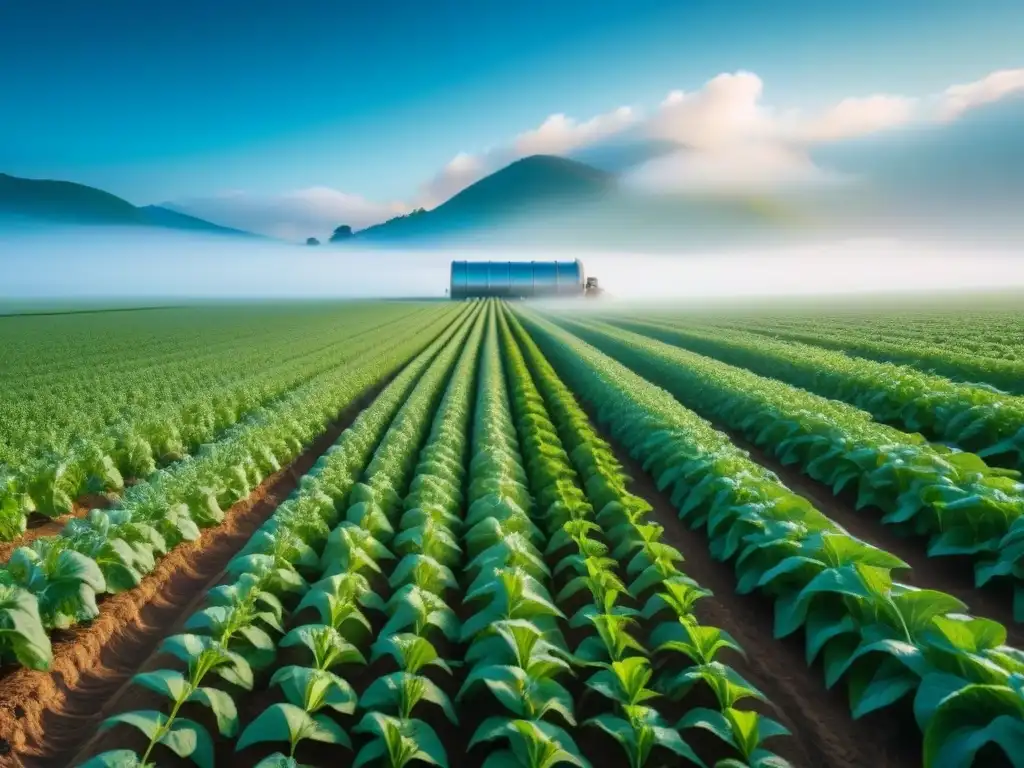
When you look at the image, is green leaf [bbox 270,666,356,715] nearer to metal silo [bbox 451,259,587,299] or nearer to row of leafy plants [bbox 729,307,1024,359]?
row of leafy plants [bbox 729,307,1024,359]

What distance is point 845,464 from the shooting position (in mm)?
8000

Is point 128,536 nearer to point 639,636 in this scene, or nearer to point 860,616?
point 639,636

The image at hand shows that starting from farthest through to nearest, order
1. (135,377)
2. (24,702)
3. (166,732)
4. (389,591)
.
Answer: (135,377) → (389,591) → (24,702) → (166,732)

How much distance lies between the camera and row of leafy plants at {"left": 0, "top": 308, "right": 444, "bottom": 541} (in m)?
7.21

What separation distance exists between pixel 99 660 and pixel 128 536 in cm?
117

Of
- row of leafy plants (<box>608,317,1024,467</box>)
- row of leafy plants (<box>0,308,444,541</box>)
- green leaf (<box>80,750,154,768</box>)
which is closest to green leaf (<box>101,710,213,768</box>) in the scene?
green leaf (<box>80,750,154,768</box>)

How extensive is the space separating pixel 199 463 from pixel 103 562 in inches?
114

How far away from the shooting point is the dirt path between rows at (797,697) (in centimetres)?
361

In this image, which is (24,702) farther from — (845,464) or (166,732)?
(845,464)

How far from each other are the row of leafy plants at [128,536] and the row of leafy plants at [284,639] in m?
0.75

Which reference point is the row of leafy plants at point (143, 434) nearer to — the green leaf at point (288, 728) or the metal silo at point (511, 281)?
the green leaf at point (288, 728)

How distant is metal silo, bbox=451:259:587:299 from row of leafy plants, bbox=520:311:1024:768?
74891mm

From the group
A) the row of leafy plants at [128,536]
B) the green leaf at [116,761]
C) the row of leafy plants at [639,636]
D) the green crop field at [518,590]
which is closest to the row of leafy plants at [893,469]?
the green crop field at [518,590]

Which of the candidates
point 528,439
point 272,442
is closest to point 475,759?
point 528,439
